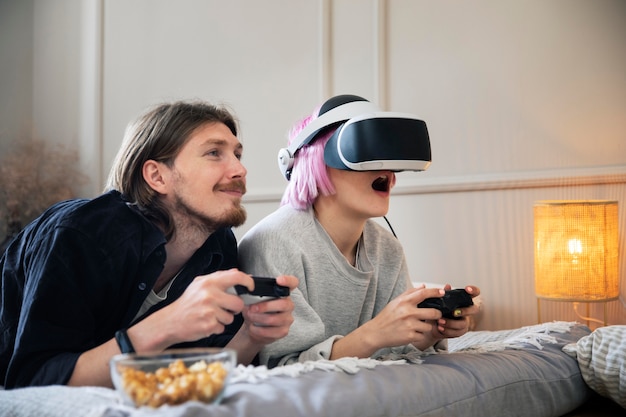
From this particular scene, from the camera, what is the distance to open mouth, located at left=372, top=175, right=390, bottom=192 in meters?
1.66

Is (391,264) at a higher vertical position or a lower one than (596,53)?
lower

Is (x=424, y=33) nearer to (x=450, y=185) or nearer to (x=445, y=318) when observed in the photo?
(x=450, y=185)

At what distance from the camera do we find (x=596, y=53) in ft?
8.16

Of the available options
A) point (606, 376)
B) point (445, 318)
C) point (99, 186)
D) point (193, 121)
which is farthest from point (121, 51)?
point (606, 376)

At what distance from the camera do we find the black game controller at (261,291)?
1196 millimetres

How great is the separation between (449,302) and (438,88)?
1.60 meters

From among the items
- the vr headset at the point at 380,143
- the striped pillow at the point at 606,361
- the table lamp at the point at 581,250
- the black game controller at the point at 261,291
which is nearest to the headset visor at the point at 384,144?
the vr headset at the point at 380,143

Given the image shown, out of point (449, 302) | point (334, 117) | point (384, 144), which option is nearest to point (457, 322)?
point (449, 302)

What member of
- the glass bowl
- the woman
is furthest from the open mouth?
the glass bowl

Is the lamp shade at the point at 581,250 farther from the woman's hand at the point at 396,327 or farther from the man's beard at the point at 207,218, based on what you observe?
the man's beard at the point at 207,218

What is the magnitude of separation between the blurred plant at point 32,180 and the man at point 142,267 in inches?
85.6

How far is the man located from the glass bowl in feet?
0.76

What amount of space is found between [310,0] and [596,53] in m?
1.32

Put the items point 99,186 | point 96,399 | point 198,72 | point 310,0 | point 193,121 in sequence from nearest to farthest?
point 96,399
point 193,121
point 310,0
point 198,72
point 99,186
